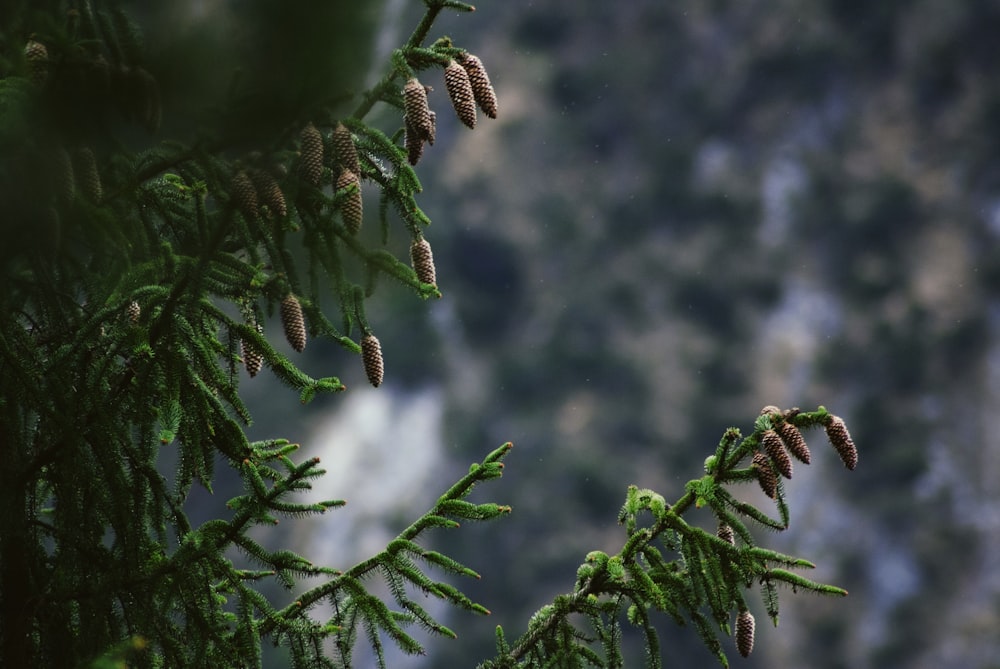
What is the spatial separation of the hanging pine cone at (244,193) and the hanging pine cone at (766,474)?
1.25 metres

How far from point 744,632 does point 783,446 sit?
1.38 ft

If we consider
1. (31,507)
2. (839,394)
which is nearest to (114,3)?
Answer: (31,507)

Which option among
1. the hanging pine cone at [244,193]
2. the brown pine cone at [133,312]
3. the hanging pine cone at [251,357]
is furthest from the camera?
the hanging pine cone at [251,357]

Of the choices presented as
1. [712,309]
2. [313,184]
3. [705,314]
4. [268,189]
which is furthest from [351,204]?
[712,309]

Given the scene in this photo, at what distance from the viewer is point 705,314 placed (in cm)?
5469

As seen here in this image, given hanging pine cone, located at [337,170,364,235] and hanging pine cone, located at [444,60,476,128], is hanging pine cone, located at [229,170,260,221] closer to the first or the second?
hanging pine cone, located at [337,170,364,235]

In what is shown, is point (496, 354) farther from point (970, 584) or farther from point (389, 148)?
point (389, 148)

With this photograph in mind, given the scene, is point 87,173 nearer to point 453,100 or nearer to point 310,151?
point 310,151

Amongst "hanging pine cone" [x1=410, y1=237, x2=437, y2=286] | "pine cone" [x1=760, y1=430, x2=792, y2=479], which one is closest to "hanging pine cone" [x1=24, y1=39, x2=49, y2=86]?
"hanging pine cone" [x1=410, y1=237, x2=437, y2=286]

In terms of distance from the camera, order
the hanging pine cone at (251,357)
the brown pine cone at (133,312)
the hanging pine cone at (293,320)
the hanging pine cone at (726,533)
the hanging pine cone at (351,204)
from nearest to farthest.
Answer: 1. the hanging pine cone at (351,204)
2. the hanging pine cone at (293,320)
3. the brown pine cone at (133,312)
4. the hanging pine cone at (251,357)
5. the hanging pine cone at (726,533)

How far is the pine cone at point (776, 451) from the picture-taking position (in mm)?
2479

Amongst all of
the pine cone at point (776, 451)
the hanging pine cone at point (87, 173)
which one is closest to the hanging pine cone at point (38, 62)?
the hanging pine cone at point (87, 173)

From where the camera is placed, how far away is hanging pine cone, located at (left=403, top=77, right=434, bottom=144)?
2154 mm

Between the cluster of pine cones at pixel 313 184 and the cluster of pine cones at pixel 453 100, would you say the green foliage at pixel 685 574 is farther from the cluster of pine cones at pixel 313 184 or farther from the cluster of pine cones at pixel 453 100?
the cluster of pine cones at pixel 453 100
